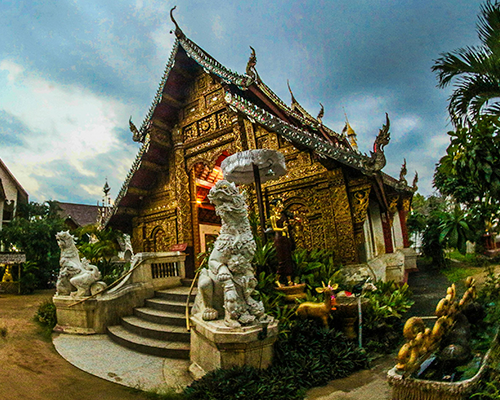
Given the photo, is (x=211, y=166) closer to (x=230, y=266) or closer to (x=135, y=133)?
(x=135, y=133)

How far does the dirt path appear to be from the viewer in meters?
3.07

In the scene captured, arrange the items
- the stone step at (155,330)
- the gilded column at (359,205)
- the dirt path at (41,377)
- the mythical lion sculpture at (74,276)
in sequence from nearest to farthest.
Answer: the dirt path at (41,377) < the stone step at (155,330) < the mythical lion sculpture at (74,276) < the gilded column at (359,205)

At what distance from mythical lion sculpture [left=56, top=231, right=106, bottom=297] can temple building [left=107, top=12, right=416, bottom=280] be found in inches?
107

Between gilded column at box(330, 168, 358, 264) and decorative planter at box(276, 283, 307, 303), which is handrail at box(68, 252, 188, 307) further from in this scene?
gilded column at box(330, 168, 358, 264)

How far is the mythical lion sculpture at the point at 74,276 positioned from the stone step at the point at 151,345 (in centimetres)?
107

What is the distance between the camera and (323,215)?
6391 mm

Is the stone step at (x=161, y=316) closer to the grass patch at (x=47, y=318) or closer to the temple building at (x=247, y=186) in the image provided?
the grass patch at (x=47, y=318)

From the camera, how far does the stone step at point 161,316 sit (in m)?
4.69

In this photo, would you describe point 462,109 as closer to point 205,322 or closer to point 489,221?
point 489,221

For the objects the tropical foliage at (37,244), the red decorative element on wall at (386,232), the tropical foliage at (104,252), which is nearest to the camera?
the red decorative element on wall at (386,232)

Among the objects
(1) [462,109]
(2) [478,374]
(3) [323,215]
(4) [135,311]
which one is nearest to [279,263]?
(3) [323,215]

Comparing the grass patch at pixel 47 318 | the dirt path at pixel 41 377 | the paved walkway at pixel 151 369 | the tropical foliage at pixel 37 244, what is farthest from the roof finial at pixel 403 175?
the tropical foliage at pixel 37 244

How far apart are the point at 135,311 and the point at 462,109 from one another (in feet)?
21.1

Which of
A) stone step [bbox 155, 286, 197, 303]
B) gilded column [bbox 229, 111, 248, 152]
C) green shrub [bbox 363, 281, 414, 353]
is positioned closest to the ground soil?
green shrub [bbox 363, 281, 414, 353]
